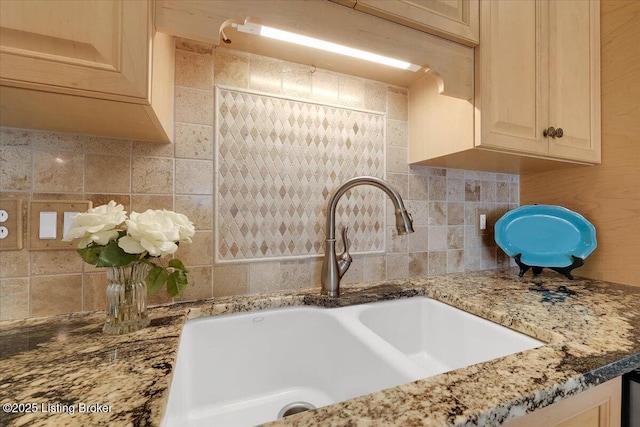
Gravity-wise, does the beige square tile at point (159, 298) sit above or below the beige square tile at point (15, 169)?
below

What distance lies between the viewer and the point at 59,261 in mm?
739

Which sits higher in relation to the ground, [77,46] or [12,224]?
[77,46]

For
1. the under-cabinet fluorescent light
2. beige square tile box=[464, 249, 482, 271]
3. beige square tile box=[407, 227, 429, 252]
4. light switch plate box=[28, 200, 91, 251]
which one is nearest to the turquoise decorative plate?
beige square tile box=[464, 249, 482, 271]

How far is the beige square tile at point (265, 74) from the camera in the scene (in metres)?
0.94

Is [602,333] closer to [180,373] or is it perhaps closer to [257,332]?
[257,332]

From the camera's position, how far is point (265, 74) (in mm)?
953

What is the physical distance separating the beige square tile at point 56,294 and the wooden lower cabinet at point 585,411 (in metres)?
1.04

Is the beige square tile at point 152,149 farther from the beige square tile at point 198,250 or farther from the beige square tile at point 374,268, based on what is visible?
the beige square tile at point 374,268

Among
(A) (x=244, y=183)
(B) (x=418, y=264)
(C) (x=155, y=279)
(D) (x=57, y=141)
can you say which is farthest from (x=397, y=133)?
(D) (x=57, y=141)

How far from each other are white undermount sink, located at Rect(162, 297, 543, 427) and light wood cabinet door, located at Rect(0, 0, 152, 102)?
59 cm

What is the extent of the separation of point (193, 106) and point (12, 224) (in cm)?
57

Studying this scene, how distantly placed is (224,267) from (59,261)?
1.41ft

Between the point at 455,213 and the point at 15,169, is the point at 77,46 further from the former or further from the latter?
the point at 455,213

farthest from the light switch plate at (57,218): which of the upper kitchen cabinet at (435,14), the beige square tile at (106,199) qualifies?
the upper kitchen cabinet at (435,14)
